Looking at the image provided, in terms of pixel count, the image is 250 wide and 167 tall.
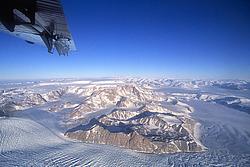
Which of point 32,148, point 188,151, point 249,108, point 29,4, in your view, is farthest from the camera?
point 249,108

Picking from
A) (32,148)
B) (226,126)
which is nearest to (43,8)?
(32,148)

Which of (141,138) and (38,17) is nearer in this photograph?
(38,17)

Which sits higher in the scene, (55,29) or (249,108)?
(55,29)

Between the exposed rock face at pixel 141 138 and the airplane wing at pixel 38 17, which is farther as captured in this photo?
the exposed rock face at pixel 141 138

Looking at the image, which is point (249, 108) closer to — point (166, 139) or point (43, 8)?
point (166, 139)

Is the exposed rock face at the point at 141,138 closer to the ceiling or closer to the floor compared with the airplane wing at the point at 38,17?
closer to the floor

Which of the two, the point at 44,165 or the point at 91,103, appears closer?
the point at 44,165

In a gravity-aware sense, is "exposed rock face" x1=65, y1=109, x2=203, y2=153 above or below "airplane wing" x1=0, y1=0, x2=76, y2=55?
below

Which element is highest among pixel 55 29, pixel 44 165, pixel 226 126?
pixel 55 29

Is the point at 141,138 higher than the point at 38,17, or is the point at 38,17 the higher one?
the point at 38,17

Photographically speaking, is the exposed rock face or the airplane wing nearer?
the airplane wing

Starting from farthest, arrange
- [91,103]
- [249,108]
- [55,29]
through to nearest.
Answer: [249,108] < [91,103] < [55,29]
